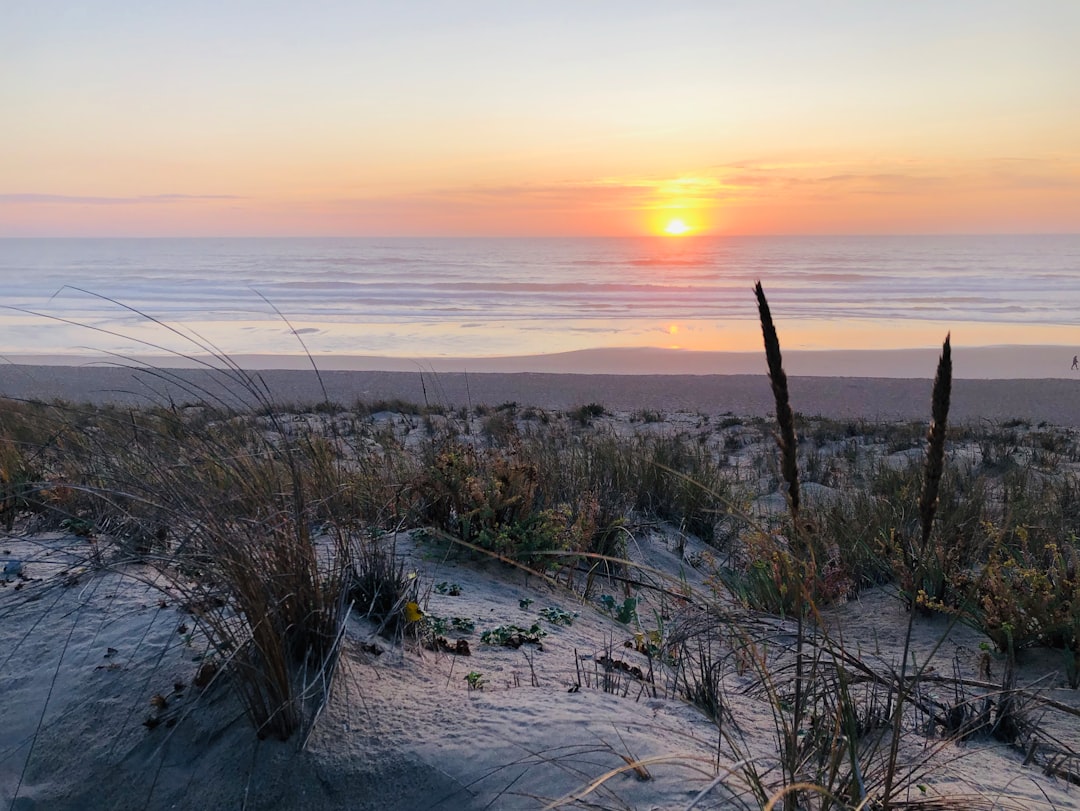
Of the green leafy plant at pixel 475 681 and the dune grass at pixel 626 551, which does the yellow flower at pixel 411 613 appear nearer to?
the dune grass at pixel 626 551

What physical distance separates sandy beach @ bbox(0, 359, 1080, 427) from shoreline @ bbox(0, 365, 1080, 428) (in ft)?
0.06

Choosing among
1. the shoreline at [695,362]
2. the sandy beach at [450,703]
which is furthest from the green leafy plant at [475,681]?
the shoreline at [695,362]

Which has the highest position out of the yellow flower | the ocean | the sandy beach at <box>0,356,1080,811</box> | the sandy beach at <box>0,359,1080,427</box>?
the ocean

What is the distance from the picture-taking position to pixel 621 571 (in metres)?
4.73

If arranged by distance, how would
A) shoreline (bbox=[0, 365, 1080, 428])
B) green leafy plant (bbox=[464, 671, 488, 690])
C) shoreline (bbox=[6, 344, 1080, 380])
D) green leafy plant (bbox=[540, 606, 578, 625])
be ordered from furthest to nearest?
shoreline (bbox=[6, 344, 1080, 380])
shoreline (bbox=[0, 365, 1080, 428])
green leafy plant (bbox=[540, 606, 578, 625])
green leafy plant (bbox=[464, 671, 488, 690])

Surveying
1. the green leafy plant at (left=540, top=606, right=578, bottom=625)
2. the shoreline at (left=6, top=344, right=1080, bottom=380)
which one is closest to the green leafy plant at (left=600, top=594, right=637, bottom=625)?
the green leafy plant at (left=540, top=606, right=578, bottom=625)

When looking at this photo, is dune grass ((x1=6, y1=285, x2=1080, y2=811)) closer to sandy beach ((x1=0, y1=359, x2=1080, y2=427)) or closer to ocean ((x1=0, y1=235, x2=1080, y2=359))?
ocean ((x1=0, y1=235, x2=1080, y2=359))

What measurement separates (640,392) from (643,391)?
9 cm

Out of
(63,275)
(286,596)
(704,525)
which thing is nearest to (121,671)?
(286,596)

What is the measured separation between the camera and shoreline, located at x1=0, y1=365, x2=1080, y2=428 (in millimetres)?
13882

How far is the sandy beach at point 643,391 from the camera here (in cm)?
1397

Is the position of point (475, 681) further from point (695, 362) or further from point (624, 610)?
point (695, 362)

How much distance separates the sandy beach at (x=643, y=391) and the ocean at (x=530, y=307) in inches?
78.3

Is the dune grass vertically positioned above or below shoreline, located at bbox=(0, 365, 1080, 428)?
below
